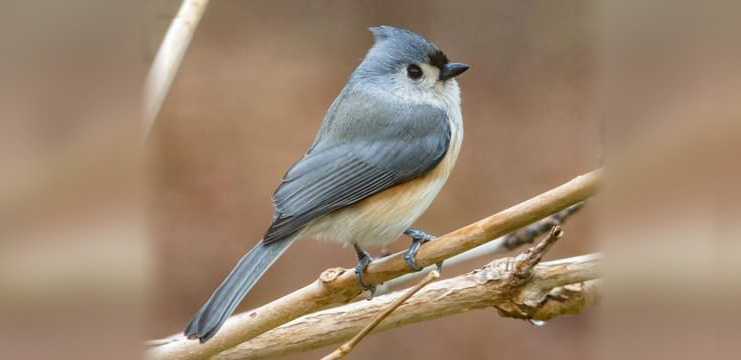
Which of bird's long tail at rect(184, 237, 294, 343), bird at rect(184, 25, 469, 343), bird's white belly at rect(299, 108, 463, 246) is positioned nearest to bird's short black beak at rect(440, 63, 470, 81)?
bird at rect(184, 25, 469, 343)

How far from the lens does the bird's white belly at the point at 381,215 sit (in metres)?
1.73

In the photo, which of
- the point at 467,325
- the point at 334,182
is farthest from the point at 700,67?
the point at 467,325

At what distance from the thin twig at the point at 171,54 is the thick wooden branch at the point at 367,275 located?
1.31 ft

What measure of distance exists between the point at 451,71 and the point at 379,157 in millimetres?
252

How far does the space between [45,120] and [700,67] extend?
0.27 meters

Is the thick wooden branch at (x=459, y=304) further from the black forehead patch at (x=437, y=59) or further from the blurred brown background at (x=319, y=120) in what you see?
the blurred brown background at (x=319, y=120)

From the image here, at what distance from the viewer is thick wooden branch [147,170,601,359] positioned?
97 centimetres

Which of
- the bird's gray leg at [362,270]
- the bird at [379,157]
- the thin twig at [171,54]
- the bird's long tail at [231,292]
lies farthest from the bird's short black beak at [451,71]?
the thin twig at [171,54]

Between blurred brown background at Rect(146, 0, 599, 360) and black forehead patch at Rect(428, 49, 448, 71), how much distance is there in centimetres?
71

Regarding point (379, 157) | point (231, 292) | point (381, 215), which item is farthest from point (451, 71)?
point (231, 292)

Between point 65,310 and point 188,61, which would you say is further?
point 188,61

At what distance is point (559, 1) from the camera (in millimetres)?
2895

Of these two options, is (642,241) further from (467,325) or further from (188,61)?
(188,61)

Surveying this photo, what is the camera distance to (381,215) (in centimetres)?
173
